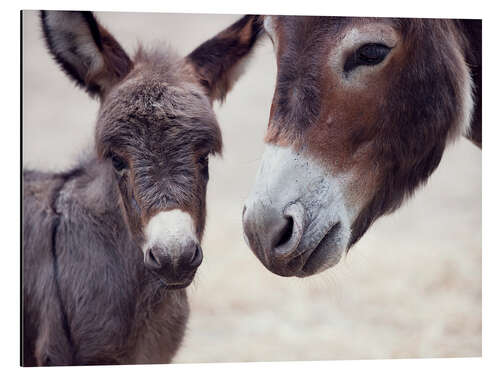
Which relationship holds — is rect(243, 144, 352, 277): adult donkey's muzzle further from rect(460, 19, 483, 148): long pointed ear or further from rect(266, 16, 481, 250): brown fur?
rect(460, 19, 483, 148): long pointed ear

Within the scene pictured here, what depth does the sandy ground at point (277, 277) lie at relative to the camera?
297 cm

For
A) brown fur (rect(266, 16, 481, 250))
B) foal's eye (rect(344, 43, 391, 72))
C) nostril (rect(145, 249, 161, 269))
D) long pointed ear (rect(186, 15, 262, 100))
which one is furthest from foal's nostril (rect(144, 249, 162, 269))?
foal's eye (rect(344, 43, 391, 72))

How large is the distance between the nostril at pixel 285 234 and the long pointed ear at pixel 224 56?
2.40 ft

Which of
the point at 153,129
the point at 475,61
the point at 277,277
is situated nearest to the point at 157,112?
the point at 153,129

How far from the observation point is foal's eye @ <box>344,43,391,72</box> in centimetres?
248

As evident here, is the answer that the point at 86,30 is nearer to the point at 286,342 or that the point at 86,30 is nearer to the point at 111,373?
the point at 111,373

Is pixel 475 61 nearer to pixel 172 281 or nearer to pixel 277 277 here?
pixel 277 277

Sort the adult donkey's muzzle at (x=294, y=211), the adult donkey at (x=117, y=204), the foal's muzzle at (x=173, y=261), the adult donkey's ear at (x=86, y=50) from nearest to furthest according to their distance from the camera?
the adult donkey's muzzle at (x=294, y=211), the foal's muzzle at (x=173, y=261), the adult donkey at (x=117, y=204), the adult donkey's ear at (x=86, y=50)

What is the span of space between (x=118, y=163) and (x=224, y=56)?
61 centimetres

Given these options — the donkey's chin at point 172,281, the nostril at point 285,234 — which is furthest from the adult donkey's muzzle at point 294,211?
the donkey's chin at point 172,281

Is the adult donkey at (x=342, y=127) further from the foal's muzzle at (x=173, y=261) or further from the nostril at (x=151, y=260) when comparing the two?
the nostril at (x=151, y=260)

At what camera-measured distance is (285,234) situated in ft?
8.05

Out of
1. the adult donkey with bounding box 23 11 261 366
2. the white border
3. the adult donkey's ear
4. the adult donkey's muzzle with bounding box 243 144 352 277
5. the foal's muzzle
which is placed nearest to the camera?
the adult donkey's muzzle with bounding box 243 144 352 277
